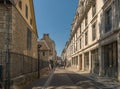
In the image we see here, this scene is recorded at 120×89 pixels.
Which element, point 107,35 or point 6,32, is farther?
point 107,35

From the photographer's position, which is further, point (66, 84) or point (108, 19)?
point (108, 19)

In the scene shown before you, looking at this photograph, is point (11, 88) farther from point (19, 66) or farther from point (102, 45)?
point (102, 45)

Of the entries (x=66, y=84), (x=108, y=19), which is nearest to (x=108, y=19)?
(x=108, y=19)

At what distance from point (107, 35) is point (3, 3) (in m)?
11.7

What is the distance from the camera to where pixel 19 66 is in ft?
51.7

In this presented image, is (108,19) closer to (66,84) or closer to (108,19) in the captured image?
(108,19)

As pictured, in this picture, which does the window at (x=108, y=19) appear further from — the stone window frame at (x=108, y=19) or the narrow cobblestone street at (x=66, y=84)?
the narrow cobblestone street at (x=66, y=84)

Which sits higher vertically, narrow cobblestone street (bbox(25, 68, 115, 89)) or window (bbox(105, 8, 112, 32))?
window (bbox(105, 8, 112, 32))

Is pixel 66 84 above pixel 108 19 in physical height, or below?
below

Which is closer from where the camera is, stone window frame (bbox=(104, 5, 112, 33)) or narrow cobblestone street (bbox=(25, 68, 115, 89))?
narrow cobblestone street (bbox=(25, 68, 115, 89))

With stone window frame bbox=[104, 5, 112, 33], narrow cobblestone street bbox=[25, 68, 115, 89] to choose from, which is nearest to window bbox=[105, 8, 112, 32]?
stone window frame bbox=[104, 5, 112, 33]

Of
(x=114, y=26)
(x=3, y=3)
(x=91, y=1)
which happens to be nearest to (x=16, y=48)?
(x=3, y=3)

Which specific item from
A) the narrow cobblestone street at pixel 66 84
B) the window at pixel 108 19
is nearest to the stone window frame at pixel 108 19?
the window at pixel 108 19

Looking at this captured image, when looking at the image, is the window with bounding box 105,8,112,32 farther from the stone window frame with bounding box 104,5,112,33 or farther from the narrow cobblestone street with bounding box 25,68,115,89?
the narrow cobblestone street with bounding box 25,68,115,89
